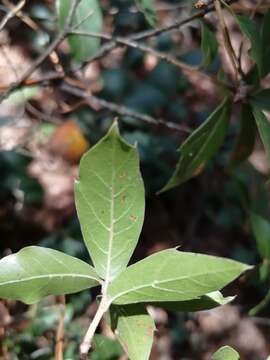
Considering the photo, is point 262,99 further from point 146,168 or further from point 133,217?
point 146,168

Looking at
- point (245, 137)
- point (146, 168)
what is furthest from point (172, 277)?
point (146, 168)

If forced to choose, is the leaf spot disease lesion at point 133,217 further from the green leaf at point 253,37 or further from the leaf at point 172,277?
the green leaf at point 253,37

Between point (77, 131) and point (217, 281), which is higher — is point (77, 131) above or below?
below

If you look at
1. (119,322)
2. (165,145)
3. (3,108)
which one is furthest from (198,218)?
(119,322)

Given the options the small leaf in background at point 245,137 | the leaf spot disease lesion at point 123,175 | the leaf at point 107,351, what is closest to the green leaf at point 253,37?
the small leaf in background at point 245,137

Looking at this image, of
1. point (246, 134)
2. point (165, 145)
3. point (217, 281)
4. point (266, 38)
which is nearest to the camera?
point (217, 281)

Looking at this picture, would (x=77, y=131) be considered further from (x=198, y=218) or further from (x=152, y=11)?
(x=152, y=11)

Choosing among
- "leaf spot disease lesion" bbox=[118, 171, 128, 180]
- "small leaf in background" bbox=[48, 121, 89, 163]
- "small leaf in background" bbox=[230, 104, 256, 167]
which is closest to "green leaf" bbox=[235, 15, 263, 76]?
"small leaf in background" bbox=[230, 104, 256, 167]

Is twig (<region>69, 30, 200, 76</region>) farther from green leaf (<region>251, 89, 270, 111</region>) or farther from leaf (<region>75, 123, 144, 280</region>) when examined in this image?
leaf (<region>75, 123, 144, 280</region>)
